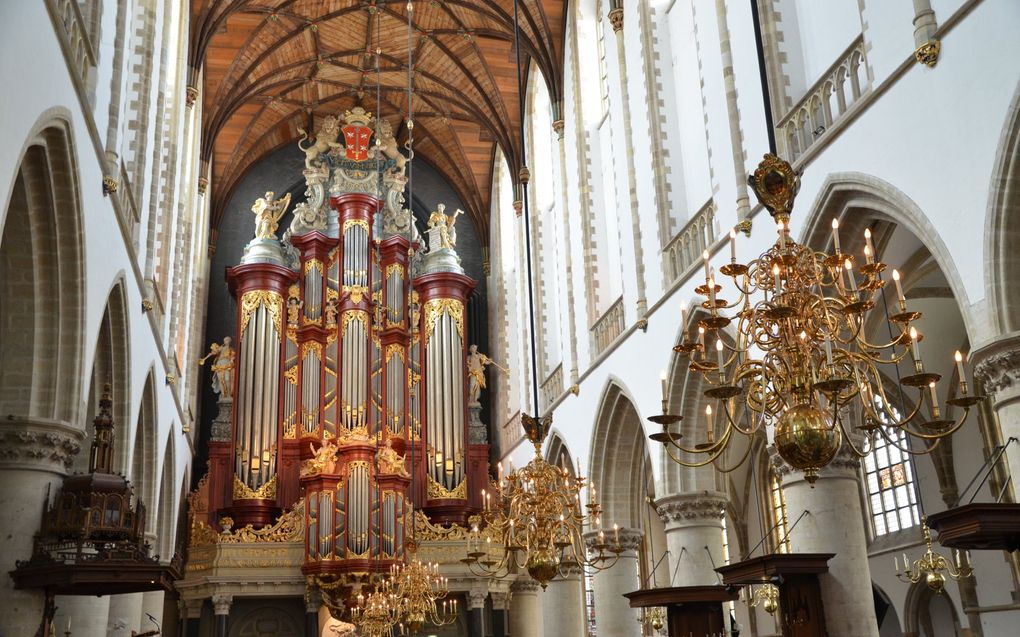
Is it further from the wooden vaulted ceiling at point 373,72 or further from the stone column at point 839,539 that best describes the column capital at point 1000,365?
the wooden vaulted ceiling at point 373,72

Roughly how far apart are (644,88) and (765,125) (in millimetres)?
4520

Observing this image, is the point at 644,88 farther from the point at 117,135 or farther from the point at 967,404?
the point at 967,404

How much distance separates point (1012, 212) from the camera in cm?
804

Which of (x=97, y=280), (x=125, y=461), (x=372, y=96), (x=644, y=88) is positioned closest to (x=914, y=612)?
(x=644, y=88)

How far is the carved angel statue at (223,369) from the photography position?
77.9ft

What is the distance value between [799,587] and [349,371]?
14.5m

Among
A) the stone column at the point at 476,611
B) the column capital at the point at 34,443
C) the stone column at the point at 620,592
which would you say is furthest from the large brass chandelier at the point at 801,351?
the stone column at the point at 476,611

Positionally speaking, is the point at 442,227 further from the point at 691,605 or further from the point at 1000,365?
the point at 1000,365

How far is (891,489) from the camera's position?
19516 mm

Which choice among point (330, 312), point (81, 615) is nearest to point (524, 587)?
point (330, 312)

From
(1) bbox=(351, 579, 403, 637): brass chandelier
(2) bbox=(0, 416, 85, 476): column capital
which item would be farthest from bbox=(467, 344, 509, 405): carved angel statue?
(2) bbox=(0, 416, 85, 476): column capital

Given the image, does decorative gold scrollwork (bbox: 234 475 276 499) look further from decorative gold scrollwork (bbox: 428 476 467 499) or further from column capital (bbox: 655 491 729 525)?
column capital (bbox: 655 491 729 525)

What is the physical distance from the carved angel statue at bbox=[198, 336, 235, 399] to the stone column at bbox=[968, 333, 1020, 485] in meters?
18.6

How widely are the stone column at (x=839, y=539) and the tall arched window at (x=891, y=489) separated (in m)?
8.35
